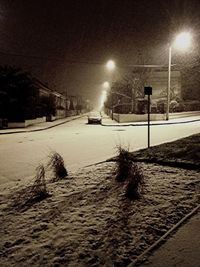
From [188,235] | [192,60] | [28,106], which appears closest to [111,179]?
[188,235]

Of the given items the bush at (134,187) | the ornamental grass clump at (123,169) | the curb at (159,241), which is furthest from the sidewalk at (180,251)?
the ornamental grass clump at (123,169)

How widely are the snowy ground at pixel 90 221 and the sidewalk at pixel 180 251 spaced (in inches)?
8.2

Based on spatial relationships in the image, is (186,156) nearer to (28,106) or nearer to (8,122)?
(8,122)

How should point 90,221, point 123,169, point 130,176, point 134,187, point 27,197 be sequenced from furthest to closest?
point 123,169 → point 130,176 → point 27,197 → point 134,187 → point 90,221

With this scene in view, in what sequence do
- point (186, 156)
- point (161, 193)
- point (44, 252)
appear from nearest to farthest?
point (44, 252)
point (161, 193)
point (186, 156)

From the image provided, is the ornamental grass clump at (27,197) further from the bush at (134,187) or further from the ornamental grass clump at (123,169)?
the ornamental grass clump at (123,169)

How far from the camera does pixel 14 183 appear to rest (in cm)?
689

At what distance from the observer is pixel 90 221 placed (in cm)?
440

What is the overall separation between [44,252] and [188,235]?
1.92 metres

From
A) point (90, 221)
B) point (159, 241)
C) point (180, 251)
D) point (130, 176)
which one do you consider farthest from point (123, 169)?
point (180, 251)

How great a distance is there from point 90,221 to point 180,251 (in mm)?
1423

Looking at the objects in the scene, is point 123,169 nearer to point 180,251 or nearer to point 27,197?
point 27,197

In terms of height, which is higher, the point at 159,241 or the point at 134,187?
the point at 134,187

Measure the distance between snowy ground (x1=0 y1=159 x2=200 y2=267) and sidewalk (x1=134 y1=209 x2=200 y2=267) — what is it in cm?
21
